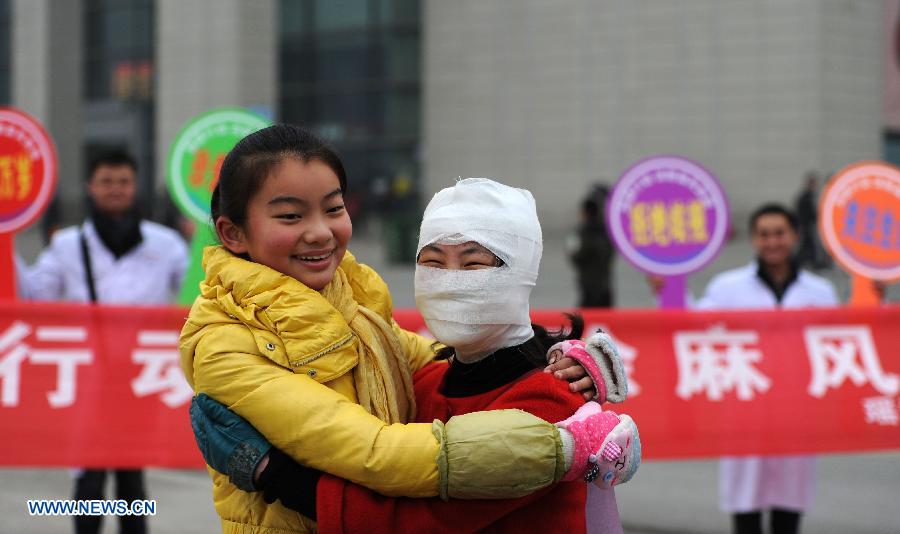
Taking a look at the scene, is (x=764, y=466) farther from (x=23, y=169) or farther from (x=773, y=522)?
(x=23, y=169)

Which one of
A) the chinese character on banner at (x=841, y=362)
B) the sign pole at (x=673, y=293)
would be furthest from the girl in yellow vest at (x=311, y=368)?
the sign pole at (x=673, y=293)

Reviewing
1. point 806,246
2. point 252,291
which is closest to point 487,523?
point 252,291

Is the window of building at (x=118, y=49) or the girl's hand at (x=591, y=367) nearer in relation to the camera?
the girl's hand at (x=591, y=367)

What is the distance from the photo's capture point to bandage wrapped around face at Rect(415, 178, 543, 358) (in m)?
2.15

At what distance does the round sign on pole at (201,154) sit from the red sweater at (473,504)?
426cm

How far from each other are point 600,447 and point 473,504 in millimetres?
247

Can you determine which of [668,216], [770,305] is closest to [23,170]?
[668,216]

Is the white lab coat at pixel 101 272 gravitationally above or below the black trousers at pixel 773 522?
above

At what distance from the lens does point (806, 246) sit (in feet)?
62.3

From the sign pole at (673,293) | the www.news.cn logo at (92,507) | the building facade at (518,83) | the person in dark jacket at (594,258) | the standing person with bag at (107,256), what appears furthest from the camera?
the building facade at (518,83)

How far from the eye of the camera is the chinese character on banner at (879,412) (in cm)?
547

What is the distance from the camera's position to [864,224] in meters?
5.86

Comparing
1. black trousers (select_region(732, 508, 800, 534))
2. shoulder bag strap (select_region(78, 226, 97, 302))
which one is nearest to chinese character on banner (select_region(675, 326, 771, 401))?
black trousers (select_region(732, 508, 800, 534))

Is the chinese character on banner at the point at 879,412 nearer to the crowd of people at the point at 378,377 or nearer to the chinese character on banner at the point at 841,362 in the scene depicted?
the chinese character on banner at the point at 841,362
